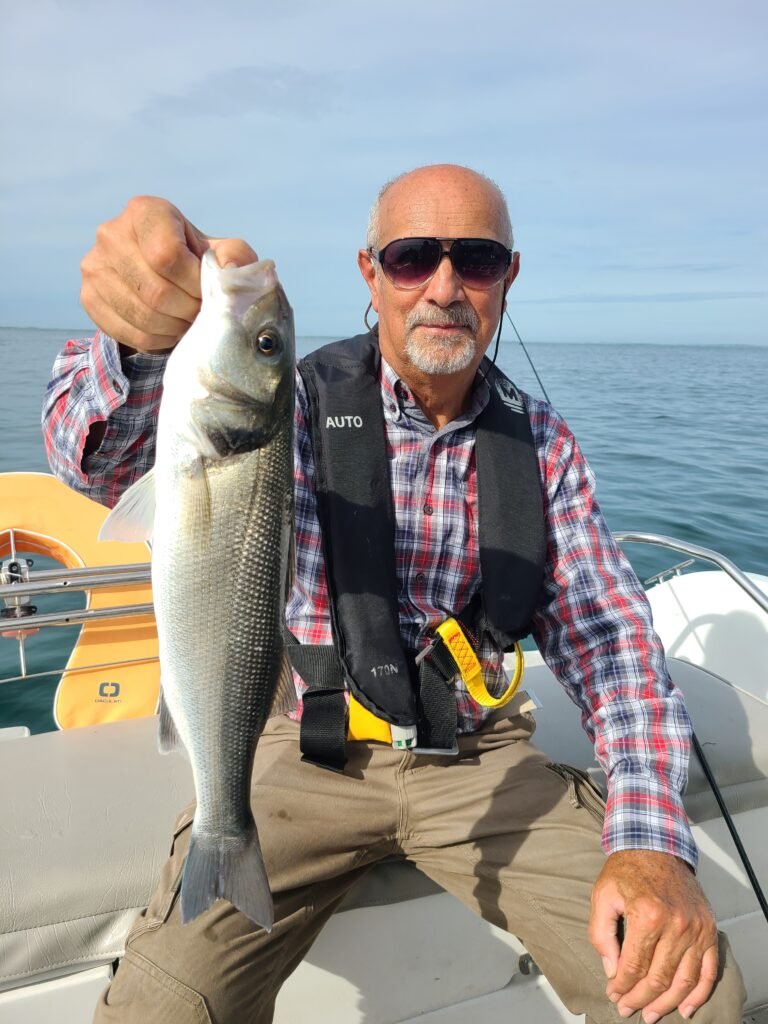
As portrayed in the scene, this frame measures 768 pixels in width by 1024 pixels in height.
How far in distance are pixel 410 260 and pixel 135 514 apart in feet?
4.91

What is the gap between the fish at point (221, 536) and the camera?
4.78 ft

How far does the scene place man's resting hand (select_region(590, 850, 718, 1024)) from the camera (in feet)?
6.05

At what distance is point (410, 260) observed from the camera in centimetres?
260

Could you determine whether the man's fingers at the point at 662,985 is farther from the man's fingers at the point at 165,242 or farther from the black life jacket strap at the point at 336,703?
the man's fingers at the point at 165,242

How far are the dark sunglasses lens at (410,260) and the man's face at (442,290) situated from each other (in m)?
0.03

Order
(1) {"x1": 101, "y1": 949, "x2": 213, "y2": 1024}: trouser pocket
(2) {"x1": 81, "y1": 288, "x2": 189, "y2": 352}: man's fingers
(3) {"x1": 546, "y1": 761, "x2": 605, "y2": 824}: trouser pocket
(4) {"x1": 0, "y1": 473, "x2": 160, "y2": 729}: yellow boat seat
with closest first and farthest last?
1. (2) {"x1": 81, "y1": 288, "x2": 189, "y2": 352}: man's fingers
2. (1) {"x1": 101, "y1": 949, "x2": 213, "y2": 1024}: trouser pocket
3. (3) {"x1": 546, "y1": 761, "x2": 605, "y2": 824}: trouser pocket
4. (4) {"x1": 0, "y1": 473, "x2": 160, "y2": 729}: yellow boat seat

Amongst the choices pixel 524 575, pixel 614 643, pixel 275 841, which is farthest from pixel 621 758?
pixel 275 841

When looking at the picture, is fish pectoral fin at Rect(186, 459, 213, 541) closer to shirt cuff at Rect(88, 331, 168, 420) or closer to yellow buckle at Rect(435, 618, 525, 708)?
shirt cuff at Rect(88, 331, 168, 420)

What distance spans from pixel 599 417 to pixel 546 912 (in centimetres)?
1746

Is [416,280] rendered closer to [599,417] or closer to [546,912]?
[546,912]

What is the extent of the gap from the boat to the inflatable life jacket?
0.54 m

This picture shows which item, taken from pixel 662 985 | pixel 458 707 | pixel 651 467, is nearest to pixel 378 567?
pixel 458 707

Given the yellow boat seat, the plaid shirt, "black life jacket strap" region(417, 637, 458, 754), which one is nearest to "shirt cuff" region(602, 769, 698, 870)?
the plaid shirt

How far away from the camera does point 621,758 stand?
7.57 feet
